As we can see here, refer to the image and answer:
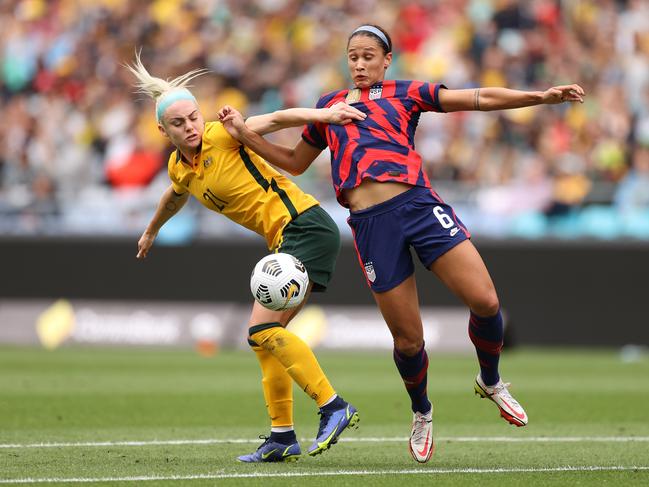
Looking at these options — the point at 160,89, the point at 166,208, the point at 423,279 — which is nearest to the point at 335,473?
the point at 166,208

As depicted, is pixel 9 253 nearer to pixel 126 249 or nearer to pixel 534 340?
pixel 126 249

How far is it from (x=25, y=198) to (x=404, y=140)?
12544 mm

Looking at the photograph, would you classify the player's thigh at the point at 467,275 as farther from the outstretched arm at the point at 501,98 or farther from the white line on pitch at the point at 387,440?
the white line on pitch at the point at 387,440

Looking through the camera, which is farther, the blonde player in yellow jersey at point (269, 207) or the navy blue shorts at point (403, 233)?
the blonde player in yellow jersey at point (269, 207)

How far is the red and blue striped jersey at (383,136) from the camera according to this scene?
23.2ft

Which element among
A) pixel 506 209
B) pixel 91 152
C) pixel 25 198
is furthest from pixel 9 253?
pixel 506 209

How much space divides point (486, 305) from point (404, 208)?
0.73 meters

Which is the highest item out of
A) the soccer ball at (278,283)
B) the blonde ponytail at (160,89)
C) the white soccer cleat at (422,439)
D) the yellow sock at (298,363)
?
the blonde ponytail at (160,89)

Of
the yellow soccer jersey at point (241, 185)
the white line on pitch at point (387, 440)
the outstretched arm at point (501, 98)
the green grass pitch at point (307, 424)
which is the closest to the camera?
the green grass pitch at point (307, 424)

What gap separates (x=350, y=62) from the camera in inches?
289

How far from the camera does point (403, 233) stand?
7.04 metres

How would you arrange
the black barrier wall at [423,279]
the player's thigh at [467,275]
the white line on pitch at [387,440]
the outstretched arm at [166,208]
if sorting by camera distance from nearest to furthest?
1. the player's thigh at [467,275]
2. the outstretched arm at [166,208]
3. the white line on pitch at [387,440]
4. the black barrier wall at [423,279]

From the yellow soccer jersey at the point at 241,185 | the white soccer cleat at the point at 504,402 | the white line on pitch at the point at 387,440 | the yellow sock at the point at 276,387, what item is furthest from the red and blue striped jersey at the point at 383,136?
the white line on pitch at the point at 387,440

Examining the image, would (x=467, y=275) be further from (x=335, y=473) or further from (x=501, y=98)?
(x=335, y=473)
